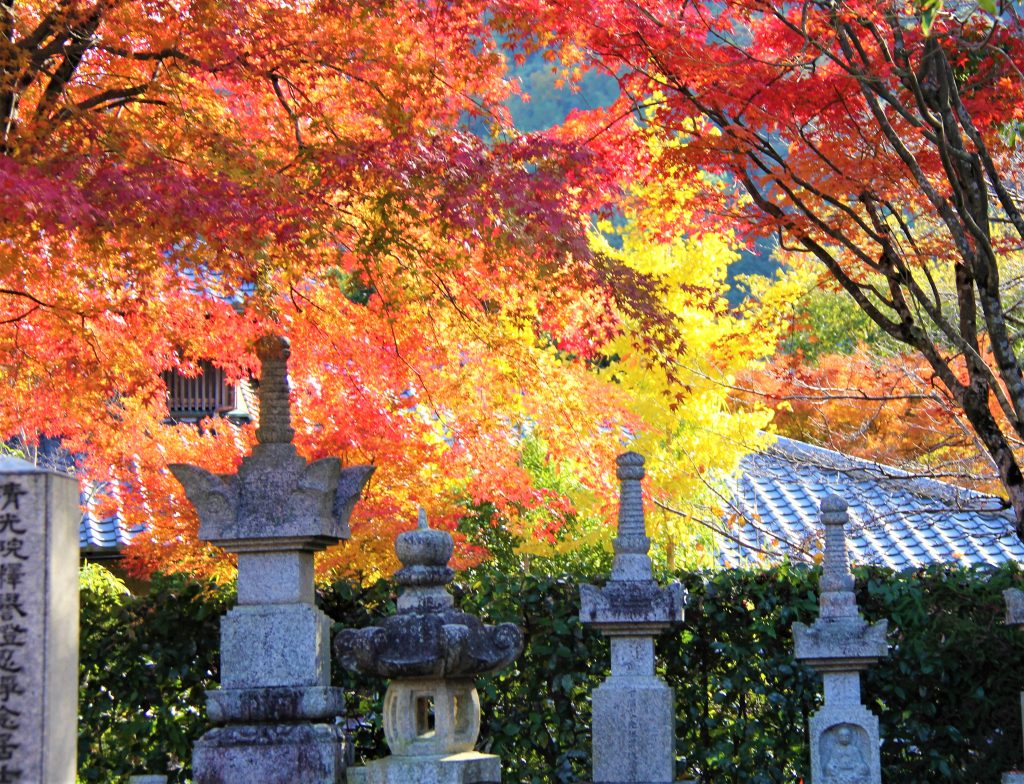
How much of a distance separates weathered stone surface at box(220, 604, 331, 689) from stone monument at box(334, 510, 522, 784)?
0.65 feet

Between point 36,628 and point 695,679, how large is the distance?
17.5 feet

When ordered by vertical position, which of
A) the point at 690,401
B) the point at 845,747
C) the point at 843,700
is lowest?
the point at 845,747

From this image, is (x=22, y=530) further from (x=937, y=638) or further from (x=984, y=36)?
(x=984, y=36)

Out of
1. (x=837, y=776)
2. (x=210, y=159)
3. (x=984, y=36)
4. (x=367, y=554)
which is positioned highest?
(x=984, y=36)

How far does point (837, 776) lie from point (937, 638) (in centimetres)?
124

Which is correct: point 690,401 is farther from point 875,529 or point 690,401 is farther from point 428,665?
point 428,665

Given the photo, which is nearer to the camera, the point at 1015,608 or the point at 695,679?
the point at 1015,608

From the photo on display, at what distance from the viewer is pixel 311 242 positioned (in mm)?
8164

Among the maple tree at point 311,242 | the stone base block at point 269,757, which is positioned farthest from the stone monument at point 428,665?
the maple tree at point 311,242

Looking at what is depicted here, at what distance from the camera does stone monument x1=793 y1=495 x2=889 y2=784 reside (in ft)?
27.1

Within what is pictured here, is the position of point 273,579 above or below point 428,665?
above

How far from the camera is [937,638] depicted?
8734 millimetres

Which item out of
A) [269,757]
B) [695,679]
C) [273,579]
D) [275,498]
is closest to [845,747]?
[695,679]

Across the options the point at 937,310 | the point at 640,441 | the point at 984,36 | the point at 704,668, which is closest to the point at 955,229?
the point at 937,310
